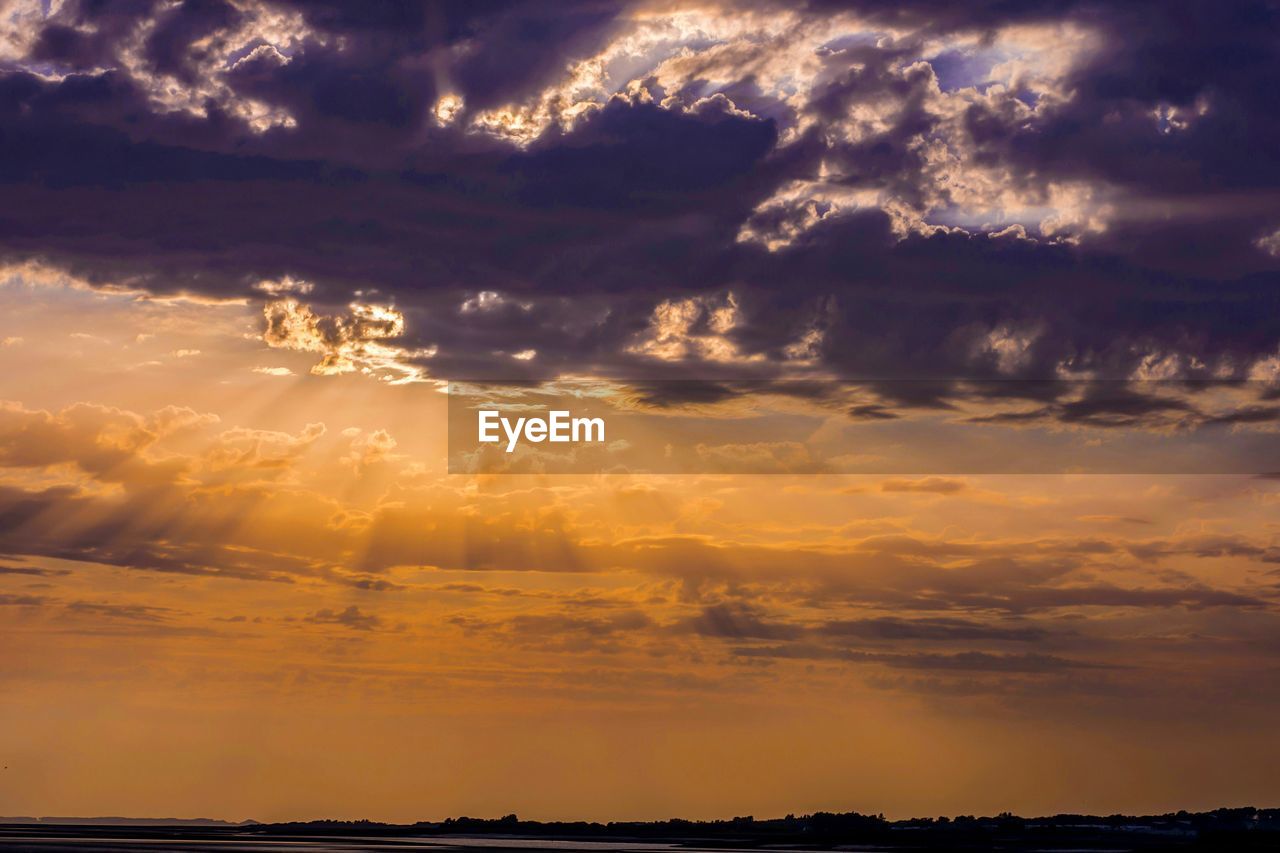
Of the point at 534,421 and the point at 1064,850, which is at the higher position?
the point at 534,421

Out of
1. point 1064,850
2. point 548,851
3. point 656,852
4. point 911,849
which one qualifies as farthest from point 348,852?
point 1064,850

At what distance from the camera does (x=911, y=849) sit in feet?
585

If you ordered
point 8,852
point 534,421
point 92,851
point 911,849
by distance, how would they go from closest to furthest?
point 534,421
point 8,852
point 92,851
point 911,849

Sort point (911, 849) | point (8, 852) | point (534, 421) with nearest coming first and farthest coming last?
point (534, 421), point (8, 852), point (911, 849)

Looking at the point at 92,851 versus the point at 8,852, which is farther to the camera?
the point at 92,851

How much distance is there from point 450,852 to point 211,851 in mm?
27437

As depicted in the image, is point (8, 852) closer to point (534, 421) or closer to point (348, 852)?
point (348, 852)

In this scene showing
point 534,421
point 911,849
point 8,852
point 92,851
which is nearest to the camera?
point 534,421

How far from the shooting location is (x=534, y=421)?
9056cm

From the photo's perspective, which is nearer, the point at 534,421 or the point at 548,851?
the point at 534,421

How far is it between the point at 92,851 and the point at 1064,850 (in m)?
113

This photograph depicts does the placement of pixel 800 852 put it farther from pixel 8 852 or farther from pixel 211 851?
pixel 8 852

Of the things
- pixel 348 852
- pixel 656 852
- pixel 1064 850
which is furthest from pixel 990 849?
pixel 348 852

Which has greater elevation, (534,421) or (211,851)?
(534,421)
